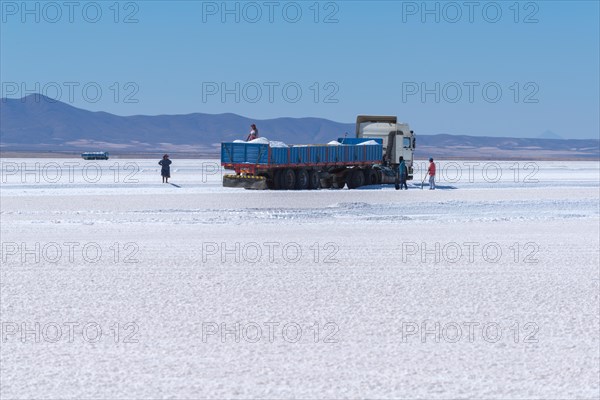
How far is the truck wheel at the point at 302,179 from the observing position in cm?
3344

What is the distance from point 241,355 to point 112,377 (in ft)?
4.17

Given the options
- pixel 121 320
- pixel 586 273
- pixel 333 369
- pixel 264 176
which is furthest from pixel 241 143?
pixel 333 369

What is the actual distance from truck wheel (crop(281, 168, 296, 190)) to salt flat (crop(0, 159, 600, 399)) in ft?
39.1

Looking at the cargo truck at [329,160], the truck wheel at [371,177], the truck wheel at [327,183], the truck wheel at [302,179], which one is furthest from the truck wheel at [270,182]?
the truck wheel at [371,177]

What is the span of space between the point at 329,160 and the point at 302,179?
6.03 ft

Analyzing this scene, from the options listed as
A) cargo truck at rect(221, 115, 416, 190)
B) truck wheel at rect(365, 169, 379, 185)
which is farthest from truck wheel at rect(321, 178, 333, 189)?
truck wheel at rect(365, 169, 379, 185)

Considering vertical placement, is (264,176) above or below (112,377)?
above

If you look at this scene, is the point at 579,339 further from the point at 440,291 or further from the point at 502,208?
the point at 502,208

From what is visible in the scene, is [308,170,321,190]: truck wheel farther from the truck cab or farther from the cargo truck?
the truck cab

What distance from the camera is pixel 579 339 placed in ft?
28.2

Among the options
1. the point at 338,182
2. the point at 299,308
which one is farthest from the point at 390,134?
the point at 299,308

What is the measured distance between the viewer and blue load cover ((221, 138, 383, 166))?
3219cm

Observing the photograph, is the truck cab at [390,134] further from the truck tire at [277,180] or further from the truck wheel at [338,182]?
the truck tire at [277,180]

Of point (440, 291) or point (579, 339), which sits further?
point (440, 291)
